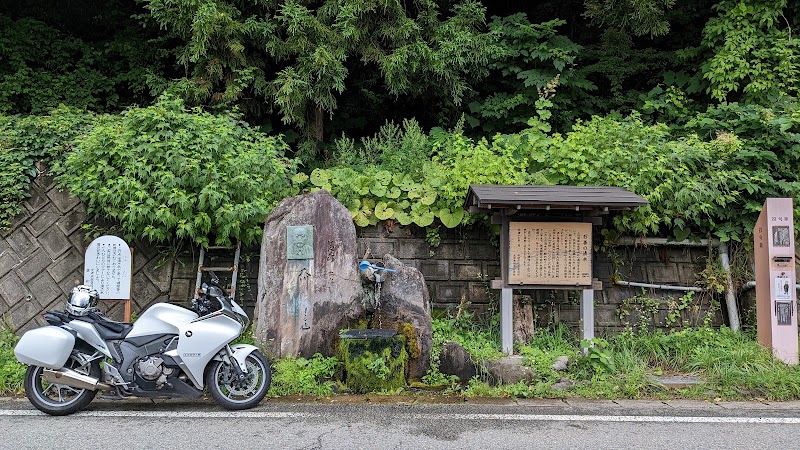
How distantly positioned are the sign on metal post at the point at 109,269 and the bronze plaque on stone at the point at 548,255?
4.72m

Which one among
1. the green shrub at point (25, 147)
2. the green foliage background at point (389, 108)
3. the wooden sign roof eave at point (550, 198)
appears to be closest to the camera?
the wooden sign roof eave at point (550, 198)

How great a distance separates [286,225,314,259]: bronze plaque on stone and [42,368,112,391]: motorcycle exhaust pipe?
2.44 metres

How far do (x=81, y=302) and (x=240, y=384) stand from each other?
170cm

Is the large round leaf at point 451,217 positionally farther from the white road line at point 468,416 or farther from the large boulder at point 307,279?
the white road line at point 468,416

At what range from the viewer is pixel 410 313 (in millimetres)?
6980

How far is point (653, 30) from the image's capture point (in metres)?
10.5

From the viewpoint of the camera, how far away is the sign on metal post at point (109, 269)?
23.7 ft

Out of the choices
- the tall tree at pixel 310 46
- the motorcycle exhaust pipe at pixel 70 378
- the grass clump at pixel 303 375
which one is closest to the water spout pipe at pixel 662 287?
the tall tree at pixel 310 46

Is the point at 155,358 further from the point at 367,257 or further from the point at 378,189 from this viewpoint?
the point at 378,189

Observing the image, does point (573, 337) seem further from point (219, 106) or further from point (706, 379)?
point (219, 106)

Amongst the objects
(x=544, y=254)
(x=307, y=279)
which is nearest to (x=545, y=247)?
(x=544, y=254)

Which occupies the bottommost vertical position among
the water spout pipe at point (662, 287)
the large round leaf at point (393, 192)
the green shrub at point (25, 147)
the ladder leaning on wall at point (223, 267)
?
the water spout pipe at point (662, 287)

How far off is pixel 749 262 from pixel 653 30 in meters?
4.47

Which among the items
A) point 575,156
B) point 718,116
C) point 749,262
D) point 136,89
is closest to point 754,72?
point 718,116
